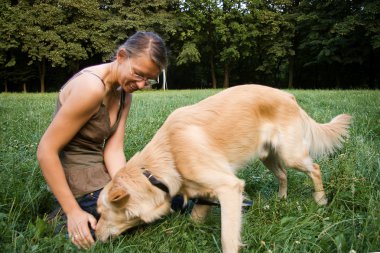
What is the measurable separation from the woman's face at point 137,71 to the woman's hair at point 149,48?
0.04 meters

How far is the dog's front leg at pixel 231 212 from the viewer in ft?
9.07

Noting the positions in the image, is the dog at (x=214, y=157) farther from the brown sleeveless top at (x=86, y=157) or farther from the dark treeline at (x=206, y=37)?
the dark treeline at (x=206, y=37)

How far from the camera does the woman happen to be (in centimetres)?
296

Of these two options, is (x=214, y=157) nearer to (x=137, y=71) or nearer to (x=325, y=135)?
(x=137, y=71)

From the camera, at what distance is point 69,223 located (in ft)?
9.55

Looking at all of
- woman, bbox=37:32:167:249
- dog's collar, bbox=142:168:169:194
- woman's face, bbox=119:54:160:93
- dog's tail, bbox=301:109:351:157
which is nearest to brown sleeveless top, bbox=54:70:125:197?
woman, bbox=37:32:167:249

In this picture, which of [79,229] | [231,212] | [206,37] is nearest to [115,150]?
[79,229]

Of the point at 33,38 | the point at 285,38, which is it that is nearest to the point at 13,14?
the point at 33,38

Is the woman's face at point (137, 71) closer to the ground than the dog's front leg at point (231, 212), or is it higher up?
higher up

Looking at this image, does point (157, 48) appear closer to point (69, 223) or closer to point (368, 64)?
point (69, 223)

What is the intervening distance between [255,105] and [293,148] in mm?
665

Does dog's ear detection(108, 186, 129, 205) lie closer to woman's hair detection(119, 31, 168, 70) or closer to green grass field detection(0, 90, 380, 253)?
green grass field detection(0, 90, 380, 253)


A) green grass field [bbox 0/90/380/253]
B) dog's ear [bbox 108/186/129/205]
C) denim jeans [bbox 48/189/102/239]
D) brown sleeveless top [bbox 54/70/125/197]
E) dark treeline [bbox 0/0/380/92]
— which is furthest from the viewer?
dark treeline [bbox 0/0/380/92]

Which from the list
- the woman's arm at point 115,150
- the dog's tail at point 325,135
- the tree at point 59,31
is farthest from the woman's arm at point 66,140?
the tree at point 59,31
